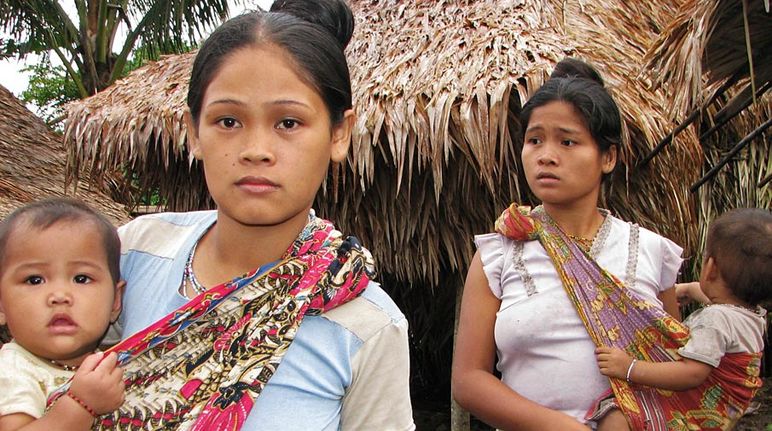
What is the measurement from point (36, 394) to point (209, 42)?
61cm

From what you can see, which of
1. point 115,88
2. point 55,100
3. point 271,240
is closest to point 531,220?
point 271,240

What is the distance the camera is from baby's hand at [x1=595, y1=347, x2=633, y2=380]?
1.68m

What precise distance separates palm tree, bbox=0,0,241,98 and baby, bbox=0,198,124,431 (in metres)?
8.31

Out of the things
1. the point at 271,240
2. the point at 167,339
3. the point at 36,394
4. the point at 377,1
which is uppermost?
the point at 377,1

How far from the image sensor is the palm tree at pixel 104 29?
8930mm

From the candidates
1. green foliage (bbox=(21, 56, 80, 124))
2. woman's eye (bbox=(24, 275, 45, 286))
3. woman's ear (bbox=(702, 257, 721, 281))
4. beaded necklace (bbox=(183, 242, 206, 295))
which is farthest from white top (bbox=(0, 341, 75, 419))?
green foliage (bbox=(21, 56, 80, 124))

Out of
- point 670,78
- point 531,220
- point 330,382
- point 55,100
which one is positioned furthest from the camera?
point 55,100

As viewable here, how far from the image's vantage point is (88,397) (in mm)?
973

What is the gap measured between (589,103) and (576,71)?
232 mm

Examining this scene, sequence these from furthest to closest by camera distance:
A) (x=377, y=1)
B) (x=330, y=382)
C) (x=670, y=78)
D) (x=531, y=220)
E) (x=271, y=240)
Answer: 1. (x=377, y=1)
2. (x=670, y=78)
3. (x=531, y=220)
4. (x=271, y=240)
5. (x=330, y=382)

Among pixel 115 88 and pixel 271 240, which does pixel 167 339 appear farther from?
pixel 115 88

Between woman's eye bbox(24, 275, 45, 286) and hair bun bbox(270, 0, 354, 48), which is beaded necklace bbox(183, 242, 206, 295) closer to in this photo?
woman's eye bbox(24, 275, 45, 286)

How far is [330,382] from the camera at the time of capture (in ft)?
3.30

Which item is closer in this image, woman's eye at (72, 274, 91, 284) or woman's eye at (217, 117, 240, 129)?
woman's eye at (217, 117, 240, 129)
